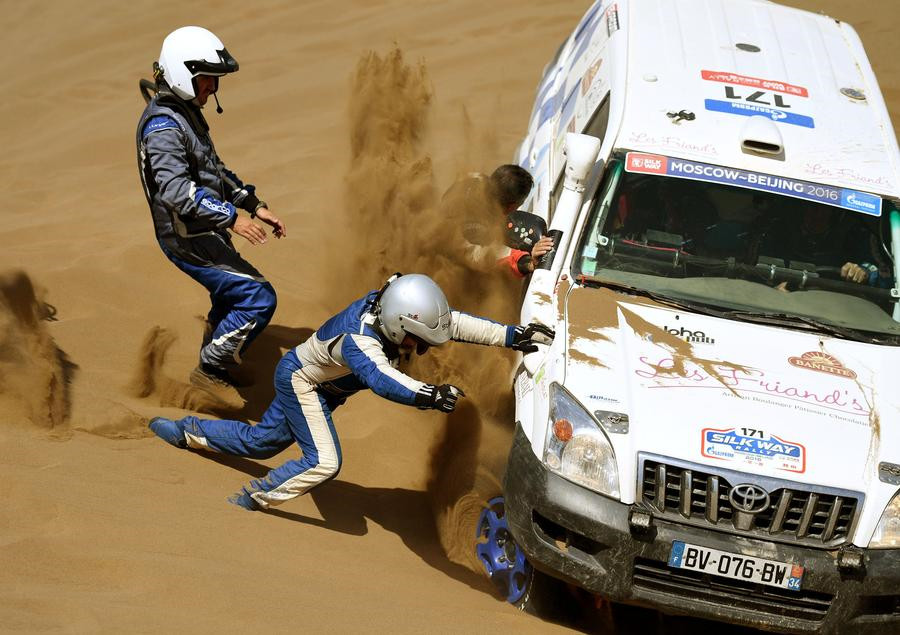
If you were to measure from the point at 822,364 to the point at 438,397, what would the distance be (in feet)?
5.76

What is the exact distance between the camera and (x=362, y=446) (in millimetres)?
6930

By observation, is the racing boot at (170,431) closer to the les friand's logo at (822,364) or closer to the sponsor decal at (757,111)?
the les friand's logo at (822,364)

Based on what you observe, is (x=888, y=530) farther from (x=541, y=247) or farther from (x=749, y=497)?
(x=541, y=247)

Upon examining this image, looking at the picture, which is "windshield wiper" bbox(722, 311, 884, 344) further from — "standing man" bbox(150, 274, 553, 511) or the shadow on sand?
the shadow on sand

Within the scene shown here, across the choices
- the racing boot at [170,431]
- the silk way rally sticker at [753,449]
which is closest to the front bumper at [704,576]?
the silk way rally sticker at [753,449]

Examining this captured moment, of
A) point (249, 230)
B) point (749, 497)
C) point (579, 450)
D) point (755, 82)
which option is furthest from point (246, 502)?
point (755, 82)

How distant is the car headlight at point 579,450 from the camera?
4691 mm

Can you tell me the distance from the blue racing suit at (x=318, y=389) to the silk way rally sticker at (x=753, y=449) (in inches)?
48.6

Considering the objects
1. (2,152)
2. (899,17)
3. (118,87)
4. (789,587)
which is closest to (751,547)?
(789,587)

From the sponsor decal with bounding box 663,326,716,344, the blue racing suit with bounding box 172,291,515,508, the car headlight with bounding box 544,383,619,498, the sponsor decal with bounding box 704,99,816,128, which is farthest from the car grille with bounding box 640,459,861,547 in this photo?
the sponsor decal with bounding box 704,99,816,128

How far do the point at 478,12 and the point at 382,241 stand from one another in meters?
9.32

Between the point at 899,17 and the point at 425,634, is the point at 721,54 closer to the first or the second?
the point at 425,634

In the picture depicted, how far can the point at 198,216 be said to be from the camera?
650cm

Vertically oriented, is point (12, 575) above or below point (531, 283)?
below
